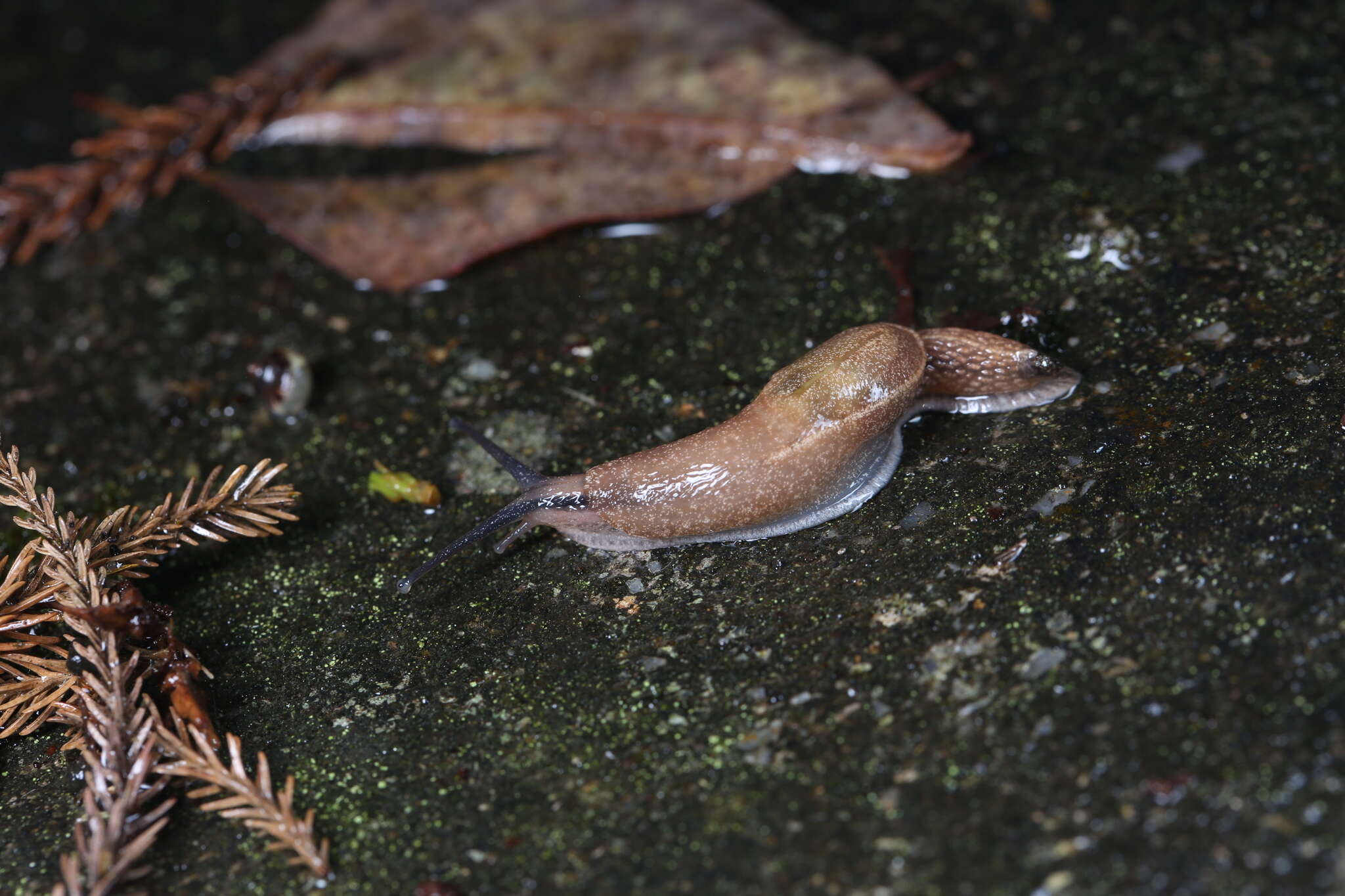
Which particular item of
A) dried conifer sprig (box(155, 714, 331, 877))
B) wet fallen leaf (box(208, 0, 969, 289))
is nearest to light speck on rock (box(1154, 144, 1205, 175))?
wet fallen leaf (box(208, 0, 969, 289))

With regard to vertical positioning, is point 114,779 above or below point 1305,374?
above

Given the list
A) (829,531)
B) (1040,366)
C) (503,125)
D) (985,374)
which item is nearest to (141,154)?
(503,125)

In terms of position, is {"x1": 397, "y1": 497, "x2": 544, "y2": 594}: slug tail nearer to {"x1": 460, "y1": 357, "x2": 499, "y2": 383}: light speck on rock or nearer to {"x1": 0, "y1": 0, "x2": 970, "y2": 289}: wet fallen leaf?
{"x1": 460, "y1": 357, "x2": 499, "y2": 383}: light speck on rock

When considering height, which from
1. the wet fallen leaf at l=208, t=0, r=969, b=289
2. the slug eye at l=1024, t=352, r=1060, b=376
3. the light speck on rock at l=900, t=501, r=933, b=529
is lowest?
the light speck on rock at l=900, t=501, r=933, b=529

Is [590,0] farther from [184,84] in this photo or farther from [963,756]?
[963,756]

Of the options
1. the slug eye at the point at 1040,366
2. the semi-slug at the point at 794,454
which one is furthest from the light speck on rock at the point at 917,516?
the slug eye at the point at 1040,366

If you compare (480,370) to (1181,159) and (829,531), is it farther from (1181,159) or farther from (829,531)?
(1181,159)

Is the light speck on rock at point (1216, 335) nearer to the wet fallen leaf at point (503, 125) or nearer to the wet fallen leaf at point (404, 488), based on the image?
the wet fallen leaf at point (503, 125)
